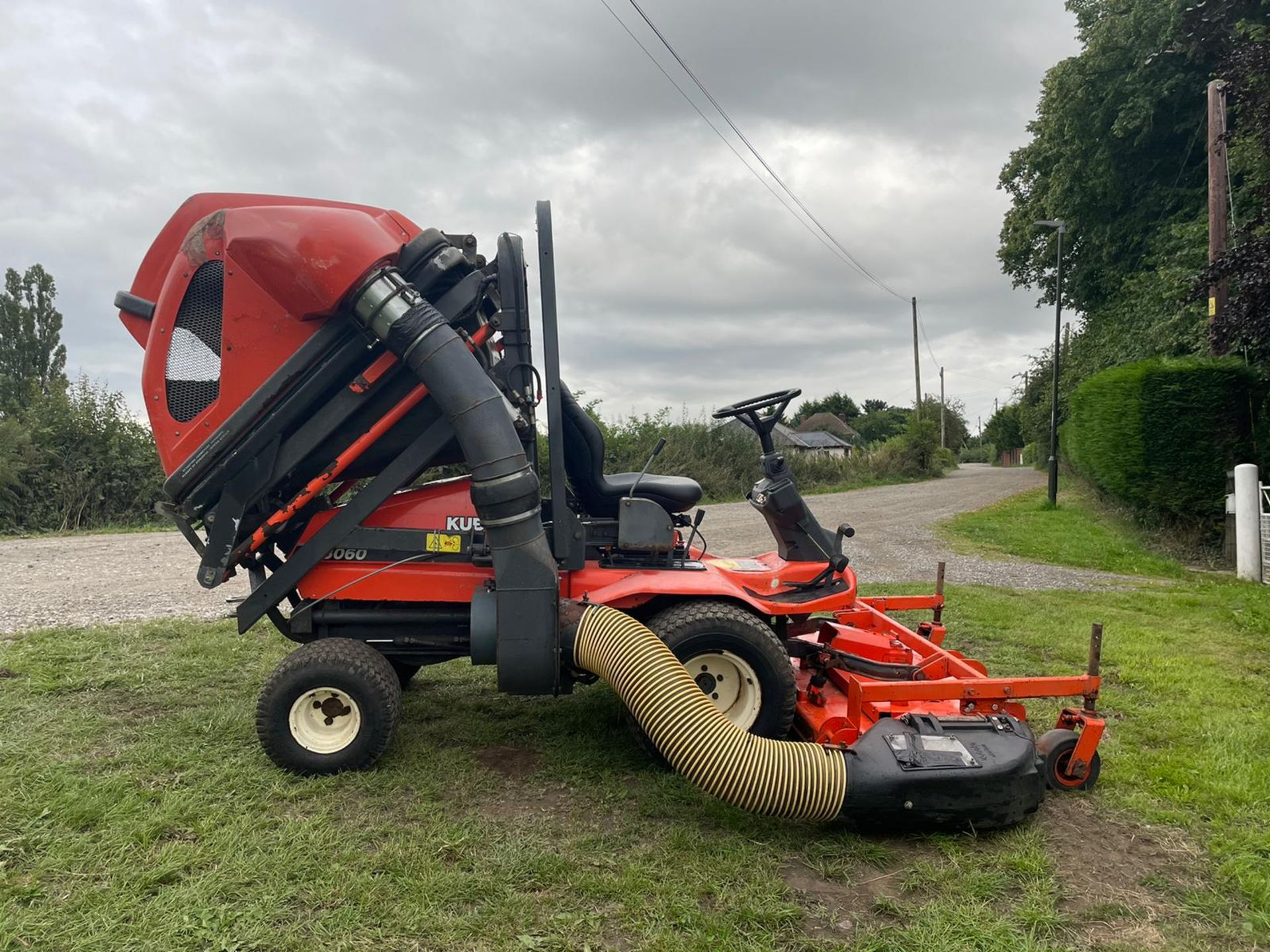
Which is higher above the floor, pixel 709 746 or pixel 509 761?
pixel 709 746

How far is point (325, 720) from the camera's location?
390 centimetres

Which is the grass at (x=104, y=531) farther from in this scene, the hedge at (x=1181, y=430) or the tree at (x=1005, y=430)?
the tree at (x=1005, y=430)

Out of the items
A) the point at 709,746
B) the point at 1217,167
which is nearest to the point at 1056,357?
the point at 1217,167

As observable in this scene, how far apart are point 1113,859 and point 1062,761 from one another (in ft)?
1.88

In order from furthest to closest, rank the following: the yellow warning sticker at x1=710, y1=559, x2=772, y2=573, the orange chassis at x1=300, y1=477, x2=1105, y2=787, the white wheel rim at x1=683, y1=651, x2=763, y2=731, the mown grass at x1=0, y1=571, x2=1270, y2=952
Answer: the yellow warning sticker at x1=710, y1=559, x2=772, y2=573, the white wheel rim at x1=683, y1=651, x2=763, y2=731, the orange chassis at x1=300, y1=477, x2=1105, y2=787, the mown grass at x1=0, y1=571, x2=1270, y2=952

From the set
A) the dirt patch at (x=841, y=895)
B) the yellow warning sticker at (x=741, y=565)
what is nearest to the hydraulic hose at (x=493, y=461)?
the yellow warning sticker at (x=741, y=565)

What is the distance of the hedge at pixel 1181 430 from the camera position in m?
10.9

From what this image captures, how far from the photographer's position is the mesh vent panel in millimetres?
3830

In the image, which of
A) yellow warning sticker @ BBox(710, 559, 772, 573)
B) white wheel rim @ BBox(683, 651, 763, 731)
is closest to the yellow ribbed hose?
white wheel rim @ BBox(683, 651, 763, 731)

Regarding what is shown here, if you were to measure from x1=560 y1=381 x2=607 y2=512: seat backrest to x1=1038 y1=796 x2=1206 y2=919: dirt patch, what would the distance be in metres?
2.51

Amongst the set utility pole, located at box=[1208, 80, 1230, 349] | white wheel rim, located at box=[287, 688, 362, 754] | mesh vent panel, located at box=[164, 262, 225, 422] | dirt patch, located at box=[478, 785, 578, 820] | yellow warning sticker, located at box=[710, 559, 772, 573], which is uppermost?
utility pole, located at box=[1208, 80, 1230, 349]

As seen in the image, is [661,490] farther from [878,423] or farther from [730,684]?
[878,423]

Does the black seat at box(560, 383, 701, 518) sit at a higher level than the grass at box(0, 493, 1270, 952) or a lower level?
higher

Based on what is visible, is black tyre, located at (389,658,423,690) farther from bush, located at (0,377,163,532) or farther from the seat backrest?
bush, located at (0,377,163,532)
